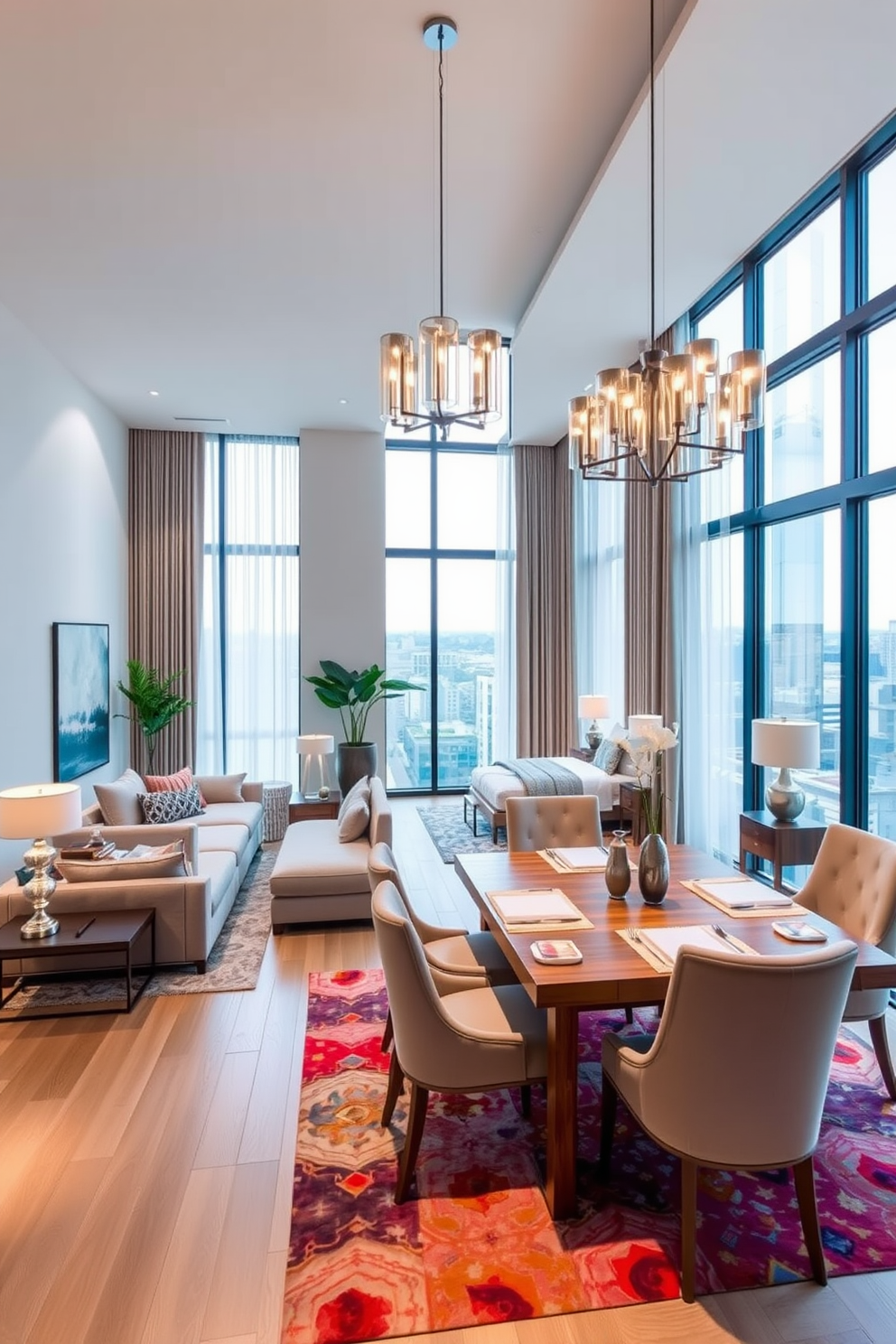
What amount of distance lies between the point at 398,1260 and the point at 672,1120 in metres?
0.85

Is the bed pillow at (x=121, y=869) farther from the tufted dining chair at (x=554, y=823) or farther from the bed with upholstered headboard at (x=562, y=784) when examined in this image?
the bed with upholstered headboard at (x=562, y=784)

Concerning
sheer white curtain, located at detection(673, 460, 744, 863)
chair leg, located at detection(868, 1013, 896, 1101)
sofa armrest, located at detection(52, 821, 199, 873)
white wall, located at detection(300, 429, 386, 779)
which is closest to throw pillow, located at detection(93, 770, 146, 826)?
sofa armrest, located at detection(52, 821, 199, 873)

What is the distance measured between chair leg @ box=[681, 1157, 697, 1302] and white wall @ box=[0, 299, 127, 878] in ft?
14.3

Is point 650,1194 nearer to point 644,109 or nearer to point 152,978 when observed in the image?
point 152,978

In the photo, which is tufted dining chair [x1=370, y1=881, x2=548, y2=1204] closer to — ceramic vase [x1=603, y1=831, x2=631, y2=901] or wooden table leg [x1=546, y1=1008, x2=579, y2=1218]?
wooden table leg [x1=546, y1=1008, x2=579, y2=1218]

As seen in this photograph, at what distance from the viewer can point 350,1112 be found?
2514mm

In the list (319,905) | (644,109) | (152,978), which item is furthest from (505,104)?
(152,978)

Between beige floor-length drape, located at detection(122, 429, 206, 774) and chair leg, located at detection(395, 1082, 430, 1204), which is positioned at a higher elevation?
beige floor-length drape, located at detection(122, 429, 206, 774)

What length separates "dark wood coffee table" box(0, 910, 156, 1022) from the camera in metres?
3.15

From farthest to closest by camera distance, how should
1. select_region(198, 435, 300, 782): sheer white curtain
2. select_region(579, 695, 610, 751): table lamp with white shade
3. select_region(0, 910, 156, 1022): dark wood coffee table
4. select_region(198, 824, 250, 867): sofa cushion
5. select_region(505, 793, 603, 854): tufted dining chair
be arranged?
select_region(198, 435, 300, 782): sheer white curtain, select_region(579, 695, 610, 751): table lamp with white shade, select_region(198, 824, 250, 867): sofa cushion, select_region(505, 793, 603, 854): tufted dining chair, select_region(0, 910, 156, 1022): dark wood coffee table

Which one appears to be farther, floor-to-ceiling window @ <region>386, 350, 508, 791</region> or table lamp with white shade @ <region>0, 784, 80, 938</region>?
floor-to-ceiling window @ <region>386, 350, 508, 791</region>

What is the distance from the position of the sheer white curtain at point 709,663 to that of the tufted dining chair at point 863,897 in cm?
212

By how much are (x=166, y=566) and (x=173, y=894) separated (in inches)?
194

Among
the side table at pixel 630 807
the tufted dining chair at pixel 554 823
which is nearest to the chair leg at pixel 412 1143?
the tufted dining chair at pixel 554 823
